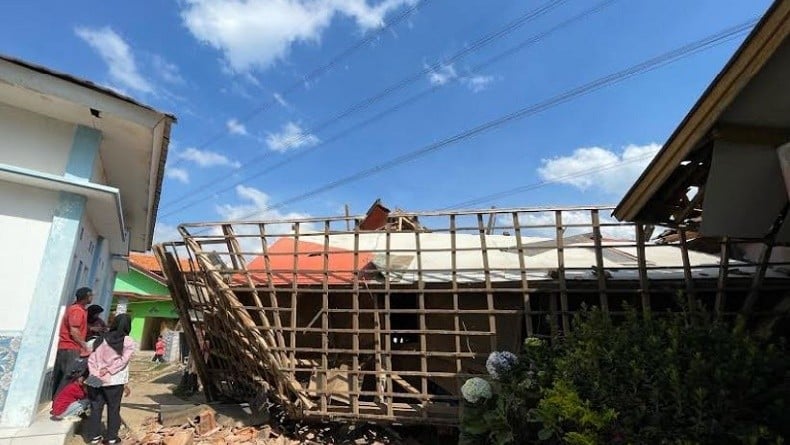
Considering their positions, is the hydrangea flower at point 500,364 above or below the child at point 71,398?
above

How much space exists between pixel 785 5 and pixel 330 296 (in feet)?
17.8

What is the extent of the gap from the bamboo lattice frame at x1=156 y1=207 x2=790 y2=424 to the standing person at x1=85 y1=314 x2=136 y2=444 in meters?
1.26

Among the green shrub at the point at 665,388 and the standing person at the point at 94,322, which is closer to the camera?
the green shrub at the point at 665,388

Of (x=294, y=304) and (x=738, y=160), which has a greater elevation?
(x=738, y=160)

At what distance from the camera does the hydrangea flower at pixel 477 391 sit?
4617mm

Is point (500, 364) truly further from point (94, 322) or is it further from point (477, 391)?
point (94, 322)

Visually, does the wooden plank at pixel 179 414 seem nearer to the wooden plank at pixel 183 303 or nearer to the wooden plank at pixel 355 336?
the wooden plank at pixel 183 303

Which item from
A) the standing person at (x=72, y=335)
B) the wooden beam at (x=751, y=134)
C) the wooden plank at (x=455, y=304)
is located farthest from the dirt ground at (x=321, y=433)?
the wooden beam at (x=751, y=134)

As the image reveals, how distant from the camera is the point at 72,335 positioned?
519 centimetres

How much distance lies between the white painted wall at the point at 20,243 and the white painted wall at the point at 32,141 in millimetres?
298

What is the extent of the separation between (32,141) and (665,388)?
21.0 feet

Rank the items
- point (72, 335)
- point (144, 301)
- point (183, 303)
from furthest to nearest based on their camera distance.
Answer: point (144, 301), point (183, 303), point (72, 335)

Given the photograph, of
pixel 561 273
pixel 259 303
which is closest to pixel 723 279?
pixel 561 273

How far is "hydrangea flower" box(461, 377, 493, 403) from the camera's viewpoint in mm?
4617
